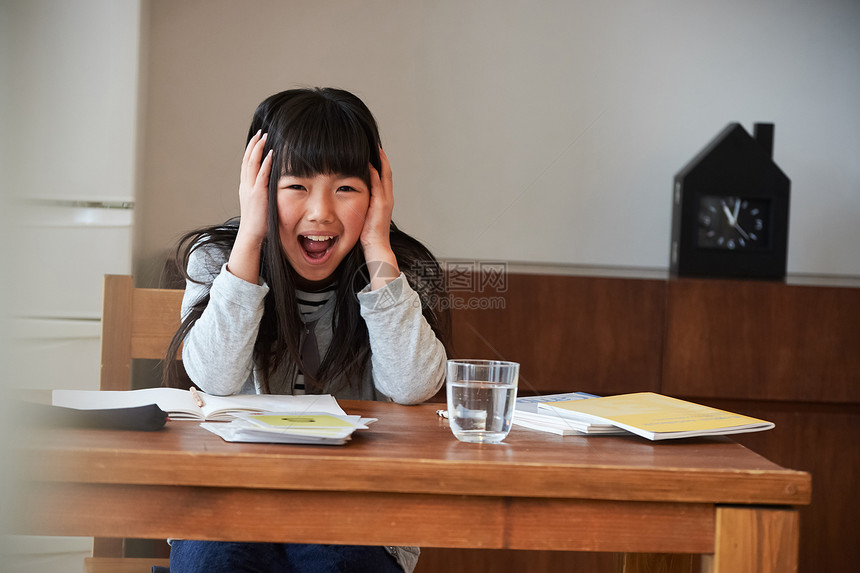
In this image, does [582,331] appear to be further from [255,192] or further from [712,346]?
[255,192]

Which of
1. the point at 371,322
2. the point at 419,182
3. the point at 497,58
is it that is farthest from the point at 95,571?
the point at 497,58

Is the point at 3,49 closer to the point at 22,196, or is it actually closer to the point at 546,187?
the point at 22,196

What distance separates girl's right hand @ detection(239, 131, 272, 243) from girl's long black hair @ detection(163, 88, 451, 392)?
0.01 metres

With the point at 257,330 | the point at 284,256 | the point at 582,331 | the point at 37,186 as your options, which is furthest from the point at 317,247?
the point at 37,186

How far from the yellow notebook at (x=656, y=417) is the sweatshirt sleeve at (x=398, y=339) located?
20 centimetres

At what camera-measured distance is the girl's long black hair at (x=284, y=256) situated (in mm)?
1048

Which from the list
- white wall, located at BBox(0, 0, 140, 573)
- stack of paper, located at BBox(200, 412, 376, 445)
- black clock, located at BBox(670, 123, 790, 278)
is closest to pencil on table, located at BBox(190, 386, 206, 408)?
stack of paper, located at BBox(200, 412, 376, 445)

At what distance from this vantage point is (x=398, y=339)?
1.03m

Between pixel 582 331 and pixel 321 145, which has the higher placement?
pixel 321 145

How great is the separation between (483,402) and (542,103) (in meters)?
1.48

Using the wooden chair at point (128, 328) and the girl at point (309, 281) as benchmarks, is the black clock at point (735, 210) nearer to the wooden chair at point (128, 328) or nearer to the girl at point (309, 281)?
the girl at point (309, 281)

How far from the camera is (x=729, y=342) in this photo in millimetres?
1732

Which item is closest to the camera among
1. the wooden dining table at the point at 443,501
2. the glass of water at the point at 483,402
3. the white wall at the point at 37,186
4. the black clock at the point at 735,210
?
the white wall at the point at 37,186

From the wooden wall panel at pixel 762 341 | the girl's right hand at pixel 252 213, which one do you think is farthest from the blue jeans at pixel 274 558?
the wooden wall panel at pixel 762 341
